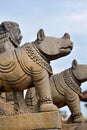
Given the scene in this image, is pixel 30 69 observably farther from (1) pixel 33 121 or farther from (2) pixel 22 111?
(1) pixel 33 121

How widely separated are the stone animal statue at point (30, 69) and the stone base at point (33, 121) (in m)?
0.12

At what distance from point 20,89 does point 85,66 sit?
1.94 m

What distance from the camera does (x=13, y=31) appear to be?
8.02 metres

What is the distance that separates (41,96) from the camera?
596 cm

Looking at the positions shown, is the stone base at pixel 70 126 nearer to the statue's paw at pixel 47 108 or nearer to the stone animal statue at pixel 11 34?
the stone animal statue at pixel 11 34

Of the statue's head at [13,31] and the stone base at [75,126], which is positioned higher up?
the statue's head at [13,31]

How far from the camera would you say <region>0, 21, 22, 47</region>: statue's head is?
8.03m

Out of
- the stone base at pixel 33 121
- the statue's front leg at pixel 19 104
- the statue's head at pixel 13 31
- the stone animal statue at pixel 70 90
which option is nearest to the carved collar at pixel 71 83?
the stone animal statue at pixel 70 90

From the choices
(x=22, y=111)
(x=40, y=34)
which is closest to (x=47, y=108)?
(x=22, y=111)

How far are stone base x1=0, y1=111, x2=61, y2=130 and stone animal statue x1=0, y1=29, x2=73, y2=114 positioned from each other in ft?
0.40

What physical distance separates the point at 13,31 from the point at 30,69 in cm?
227

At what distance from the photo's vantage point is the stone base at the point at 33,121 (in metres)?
5.74

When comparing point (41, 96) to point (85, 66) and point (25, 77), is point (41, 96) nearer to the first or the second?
point (25, 77)

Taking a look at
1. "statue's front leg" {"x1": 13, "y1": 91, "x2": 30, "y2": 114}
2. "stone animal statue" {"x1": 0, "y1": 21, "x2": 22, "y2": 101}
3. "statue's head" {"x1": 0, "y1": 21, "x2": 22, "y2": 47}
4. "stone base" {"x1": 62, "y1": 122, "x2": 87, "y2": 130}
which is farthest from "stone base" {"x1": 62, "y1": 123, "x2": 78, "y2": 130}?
"statue's head" {"x1": 0, "y1": 21, "x2": 22, "y2": 47}
